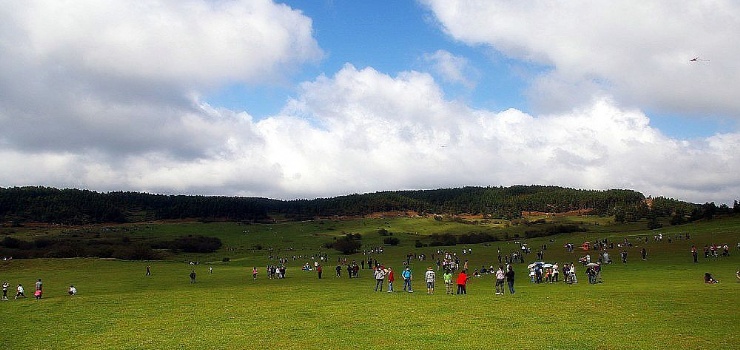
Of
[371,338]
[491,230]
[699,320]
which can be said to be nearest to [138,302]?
[371,338]

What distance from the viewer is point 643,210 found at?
17600 centimetres

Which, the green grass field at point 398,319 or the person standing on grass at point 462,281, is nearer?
the green grass field at point 398,319

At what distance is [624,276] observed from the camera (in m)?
44.5

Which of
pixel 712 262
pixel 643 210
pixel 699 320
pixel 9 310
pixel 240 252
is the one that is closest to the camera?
pixel 699 320

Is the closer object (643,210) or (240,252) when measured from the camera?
(240,252)

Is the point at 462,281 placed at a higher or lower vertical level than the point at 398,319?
higher

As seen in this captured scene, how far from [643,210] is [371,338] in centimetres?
18279

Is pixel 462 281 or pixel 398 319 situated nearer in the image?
pixel 398 319

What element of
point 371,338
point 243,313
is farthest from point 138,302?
point 371,338

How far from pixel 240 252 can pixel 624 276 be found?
97360 millimetres

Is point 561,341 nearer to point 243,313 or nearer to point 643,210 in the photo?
point 243,313

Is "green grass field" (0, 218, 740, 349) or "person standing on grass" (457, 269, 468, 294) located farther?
"person standing on grass" (457, 269, 468, 294)

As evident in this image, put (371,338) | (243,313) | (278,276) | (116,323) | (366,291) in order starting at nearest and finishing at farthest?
(371,338) < (116,323) < (243,313) < (366,291) < (278,276)

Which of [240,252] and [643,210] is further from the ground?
[643,210]
